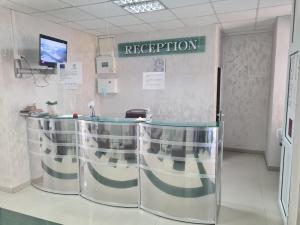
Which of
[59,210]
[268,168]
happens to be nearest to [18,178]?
[59,210]

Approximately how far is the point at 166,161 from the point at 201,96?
2.44m

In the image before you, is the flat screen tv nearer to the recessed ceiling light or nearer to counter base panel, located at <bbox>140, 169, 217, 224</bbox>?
the recessed ceiling light

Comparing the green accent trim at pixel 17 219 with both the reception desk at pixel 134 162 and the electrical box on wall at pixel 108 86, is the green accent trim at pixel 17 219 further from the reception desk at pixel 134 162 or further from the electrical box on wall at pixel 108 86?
the electrical box on wall at pixel 108 86

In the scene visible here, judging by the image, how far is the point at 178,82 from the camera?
5035 mm

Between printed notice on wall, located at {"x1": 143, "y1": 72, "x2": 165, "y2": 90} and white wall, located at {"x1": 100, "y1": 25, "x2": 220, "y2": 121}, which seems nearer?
white wall, located at {"x1": 100, "y1": 25, "x2": 220, "y2": 121}

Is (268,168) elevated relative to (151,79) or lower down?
lower down

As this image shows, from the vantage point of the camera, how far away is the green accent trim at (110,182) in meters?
3.10

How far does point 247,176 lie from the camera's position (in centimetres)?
426

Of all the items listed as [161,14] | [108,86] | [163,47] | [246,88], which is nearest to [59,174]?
[108,86]

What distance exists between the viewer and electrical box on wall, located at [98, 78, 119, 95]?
5.45m

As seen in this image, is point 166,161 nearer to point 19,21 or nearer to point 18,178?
point 18,178

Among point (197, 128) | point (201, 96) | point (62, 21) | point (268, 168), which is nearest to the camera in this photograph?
point (197, 128)

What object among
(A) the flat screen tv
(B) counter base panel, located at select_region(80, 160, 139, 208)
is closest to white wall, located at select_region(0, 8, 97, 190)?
(A) the flat screen tv

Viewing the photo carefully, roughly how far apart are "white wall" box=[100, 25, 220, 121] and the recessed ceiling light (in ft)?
4.45
